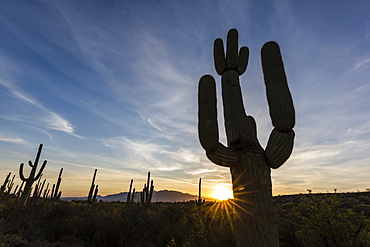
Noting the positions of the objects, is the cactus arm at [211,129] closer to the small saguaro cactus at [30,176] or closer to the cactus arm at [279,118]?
the cactus arm at [279,118]

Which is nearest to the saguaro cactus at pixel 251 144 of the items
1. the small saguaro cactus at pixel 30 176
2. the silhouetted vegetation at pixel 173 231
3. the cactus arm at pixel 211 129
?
the cactus arm at pixel 211 129

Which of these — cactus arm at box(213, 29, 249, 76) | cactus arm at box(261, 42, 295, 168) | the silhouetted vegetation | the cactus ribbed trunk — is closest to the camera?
the cactus ribbed trunk

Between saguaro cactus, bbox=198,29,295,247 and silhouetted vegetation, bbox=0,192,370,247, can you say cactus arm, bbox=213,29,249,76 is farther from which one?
silhouetted vegetation, bbox=0,192,370,247

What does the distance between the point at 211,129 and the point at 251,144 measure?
2.25ft

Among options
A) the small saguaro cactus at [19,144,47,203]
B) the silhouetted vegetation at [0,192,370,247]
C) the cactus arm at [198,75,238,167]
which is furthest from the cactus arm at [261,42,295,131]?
the small saguaro cactus at [19,144,47,203]

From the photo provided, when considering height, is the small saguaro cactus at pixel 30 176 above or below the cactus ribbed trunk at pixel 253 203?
above

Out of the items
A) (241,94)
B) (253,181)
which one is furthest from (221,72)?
(253,181)

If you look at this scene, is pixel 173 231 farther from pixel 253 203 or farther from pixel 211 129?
pixel 211 129

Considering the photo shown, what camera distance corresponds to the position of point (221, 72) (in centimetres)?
438

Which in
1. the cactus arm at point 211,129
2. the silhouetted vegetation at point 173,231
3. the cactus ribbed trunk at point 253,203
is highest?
the cactus arm at point 211,129

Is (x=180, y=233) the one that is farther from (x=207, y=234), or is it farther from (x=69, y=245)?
(x=69, y=245)

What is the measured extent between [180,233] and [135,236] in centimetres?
197

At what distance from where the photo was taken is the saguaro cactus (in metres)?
2.72

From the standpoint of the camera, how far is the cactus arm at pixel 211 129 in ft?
10.2
